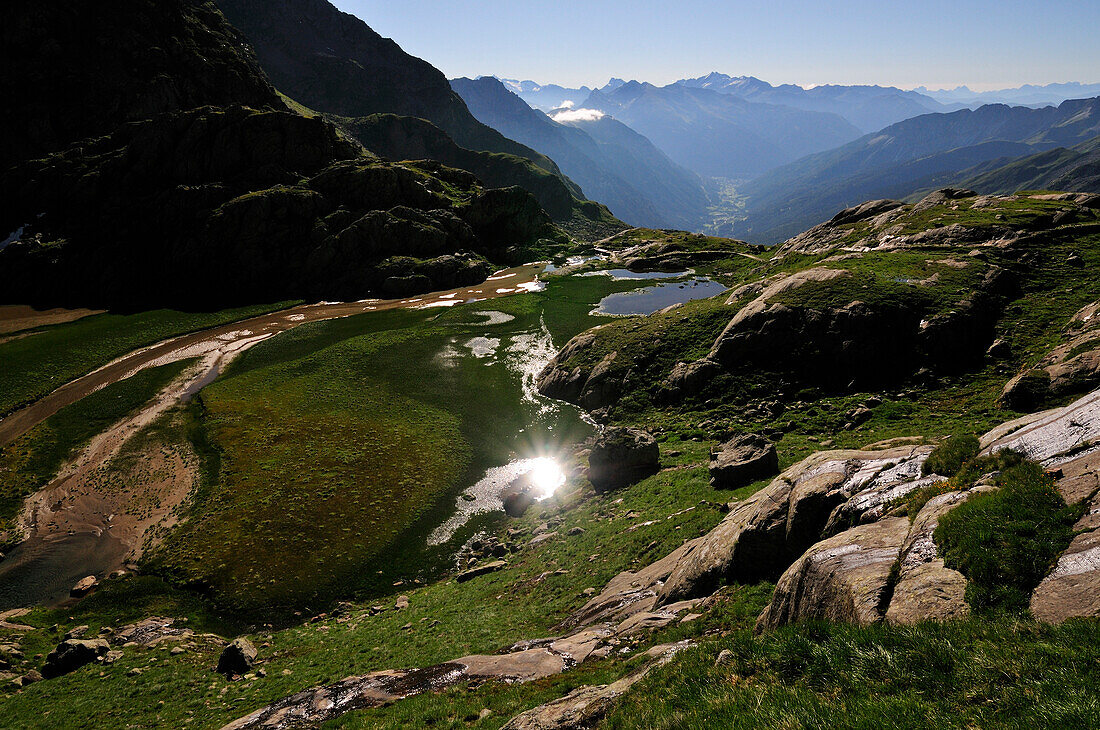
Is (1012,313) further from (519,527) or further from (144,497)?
(144,497)

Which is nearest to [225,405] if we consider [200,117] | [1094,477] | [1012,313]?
[1094,477]

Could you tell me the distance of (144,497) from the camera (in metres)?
45.1

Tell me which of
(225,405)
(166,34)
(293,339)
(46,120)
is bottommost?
(225,405)

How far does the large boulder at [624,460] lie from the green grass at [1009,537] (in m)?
26.1

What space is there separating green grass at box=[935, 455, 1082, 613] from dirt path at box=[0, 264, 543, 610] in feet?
171

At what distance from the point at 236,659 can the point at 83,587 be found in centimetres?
1901

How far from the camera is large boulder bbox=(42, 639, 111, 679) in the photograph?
2670 cm

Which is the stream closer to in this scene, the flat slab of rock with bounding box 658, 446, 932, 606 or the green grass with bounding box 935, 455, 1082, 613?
the flat slab of rock with bounding box 658, 446, 932, 606

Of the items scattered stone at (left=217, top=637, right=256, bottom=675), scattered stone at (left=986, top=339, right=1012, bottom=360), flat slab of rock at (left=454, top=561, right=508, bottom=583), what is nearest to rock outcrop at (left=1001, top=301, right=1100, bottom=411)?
scattered stone at (left=986, top=339, right=1012, bottom=360)

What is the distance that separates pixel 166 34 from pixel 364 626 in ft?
853

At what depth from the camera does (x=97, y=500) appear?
45.2 m

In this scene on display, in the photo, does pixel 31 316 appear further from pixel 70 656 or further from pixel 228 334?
pixel 70 656

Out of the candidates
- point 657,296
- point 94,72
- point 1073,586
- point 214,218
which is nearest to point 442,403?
point 1073,586

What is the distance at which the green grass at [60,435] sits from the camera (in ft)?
156
